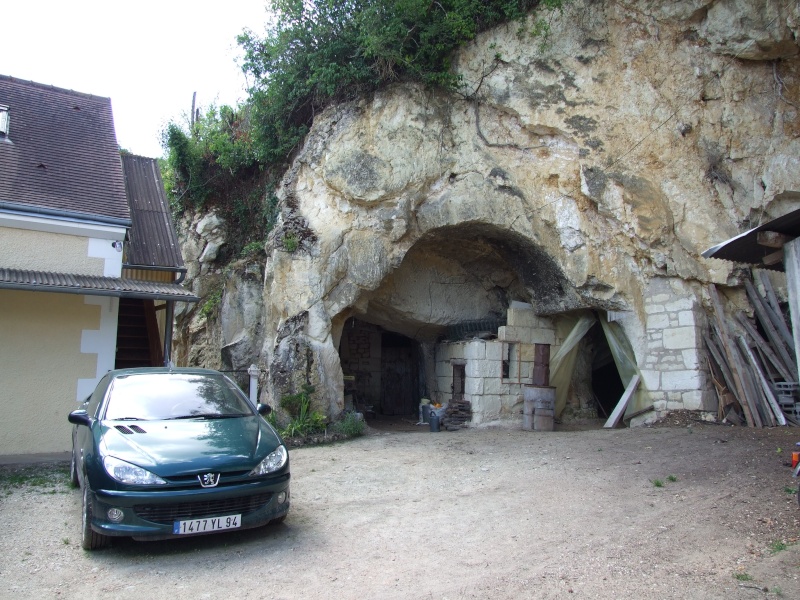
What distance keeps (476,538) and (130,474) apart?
8.85 feet

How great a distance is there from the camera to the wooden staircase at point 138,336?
36.5 feet

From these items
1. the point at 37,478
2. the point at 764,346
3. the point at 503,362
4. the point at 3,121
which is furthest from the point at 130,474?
the point at 764,346

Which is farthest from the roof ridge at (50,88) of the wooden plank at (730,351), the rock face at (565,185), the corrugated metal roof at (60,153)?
the wooden plank at (730,351)

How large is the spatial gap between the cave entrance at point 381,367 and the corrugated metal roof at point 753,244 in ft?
33.8

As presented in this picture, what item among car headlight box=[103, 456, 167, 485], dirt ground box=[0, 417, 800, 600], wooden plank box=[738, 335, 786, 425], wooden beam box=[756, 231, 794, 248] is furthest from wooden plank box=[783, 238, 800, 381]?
car headlight box=[103, 456, 167, 485]

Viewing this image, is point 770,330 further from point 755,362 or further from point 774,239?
point 774,239

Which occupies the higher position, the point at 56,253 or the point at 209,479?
the point at 56,253

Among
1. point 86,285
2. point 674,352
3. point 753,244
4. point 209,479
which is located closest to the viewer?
point 209,479

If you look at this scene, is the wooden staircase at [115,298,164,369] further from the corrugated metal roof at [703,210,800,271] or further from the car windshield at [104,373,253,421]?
the corrugated metal roof at [703,210,800,271]

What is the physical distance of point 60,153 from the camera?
32.7 feet

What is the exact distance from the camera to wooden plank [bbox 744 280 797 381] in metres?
9.62

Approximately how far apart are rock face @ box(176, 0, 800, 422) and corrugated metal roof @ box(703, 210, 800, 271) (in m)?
4.38

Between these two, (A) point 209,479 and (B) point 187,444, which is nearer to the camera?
(A) point 209,479

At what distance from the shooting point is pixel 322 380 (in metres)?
10.8
